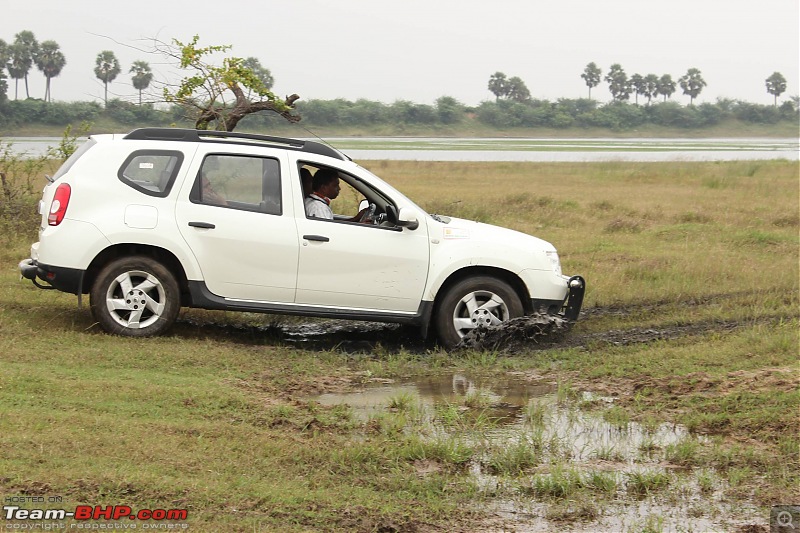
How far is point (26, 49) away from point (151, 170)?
266 feet

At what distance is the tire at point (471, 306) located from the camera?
29.1 feet

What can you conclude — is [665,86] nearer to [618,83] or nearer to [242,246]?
[618,83]

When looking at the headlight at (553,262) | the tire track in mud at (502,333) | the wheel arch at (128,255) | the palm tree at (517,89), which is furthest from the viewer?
the palm tree at (517,89)

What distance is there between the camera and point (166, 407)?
646 cm

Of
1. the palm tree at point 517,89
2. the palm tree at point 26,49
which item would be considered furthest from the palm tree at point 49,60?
the palm tree at point 517,89

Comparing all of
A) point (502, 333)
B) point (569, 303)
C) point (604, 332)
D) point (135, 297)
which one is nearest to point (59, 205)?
point (135, 297)

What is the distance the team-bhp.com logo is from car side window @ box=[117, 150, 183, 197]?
424 cm

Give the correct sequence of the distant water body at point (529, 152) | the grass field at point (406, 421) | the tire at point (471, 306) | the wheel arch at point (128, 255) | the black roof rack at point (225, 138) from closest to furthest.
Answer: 1. the grass field at point (406, 421)
2. the wheel arch at point (128, 255)
3. the black roof rack at point (225, 138)
4. the tire at point (471, 306)
5. the distant water body at point (529, 152)

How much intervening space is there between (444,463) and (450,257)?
127 inches

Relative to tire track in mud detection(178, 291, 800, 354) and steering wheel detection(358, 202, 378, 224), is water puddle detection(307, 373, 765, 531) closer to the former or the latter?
tire track in mud detection(178, 291, 800, 354)

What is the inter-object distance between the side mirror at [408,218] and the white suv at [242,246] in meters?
0.01

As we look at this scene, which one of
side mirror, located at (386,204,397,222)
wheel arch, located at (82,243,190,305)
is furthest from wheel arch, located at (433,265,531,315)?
wheel arch, located at (82,243,190,305)

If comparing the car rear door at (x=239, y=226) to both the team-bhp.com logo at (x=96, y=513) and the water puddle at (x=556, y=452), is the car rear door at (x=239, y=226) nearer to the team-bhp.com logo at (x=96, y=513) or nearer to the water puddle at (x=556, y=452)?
the water puddle at (x=556, y=452)

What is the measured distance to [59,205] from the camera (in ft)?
27.6
